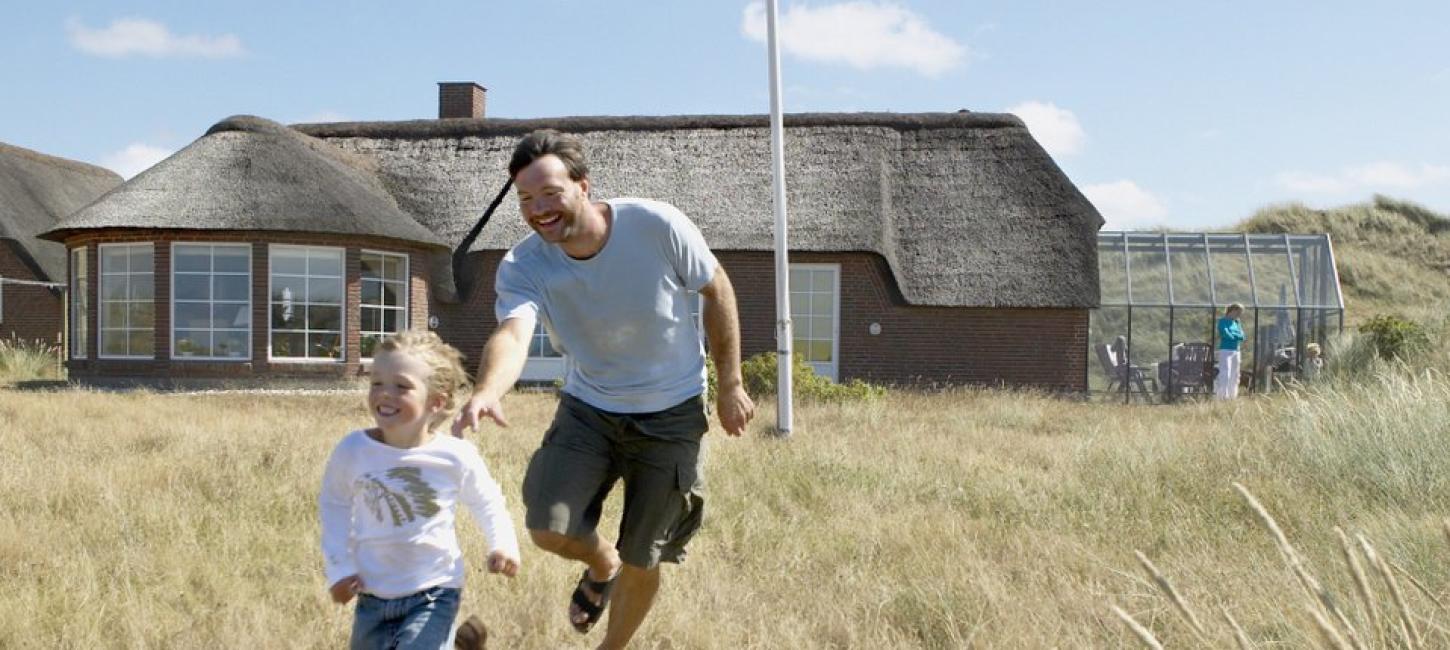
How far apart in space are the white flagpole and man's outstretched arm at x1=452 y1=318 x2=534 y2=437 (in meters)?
7.57

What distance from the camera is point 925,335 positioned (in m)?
19.6

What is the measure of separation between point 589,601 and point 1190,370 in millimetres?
15727

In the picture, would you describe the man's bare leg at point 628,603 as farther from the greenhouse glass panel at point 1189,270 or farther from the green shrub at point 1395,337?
the greenhouse glass panel at point 1189,270

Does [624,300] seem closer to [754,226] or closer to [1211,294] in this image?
[754,226]

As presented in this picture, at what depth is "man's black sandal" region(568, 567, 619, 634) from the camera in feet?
14.4

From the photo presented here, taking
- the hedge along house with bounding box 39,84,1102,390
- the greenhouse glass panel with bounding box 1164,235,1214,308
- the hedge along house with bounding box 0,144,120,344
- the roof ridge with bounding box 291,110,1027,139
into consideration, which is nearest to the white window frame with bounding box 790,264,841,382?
the hedge along house with bounding box 39,84,1102,390

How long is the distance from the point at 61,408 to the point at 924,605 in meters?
10.5

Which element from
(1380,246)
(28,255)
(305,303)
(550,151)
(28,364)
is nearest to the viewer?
(550,151)

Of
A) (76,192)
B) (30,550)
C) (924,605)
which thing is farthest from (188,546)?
(76,192)

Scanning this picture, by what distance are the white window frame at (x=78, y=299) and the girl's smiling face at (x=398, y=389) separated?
16943 millimetres

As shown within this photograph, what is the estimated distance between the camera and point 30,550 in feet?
18.8

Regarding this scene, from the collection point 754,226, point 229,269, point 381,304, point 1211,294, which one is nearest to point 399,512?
point 229,269

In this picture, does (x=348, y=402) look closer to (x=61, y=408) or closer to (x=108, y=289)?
(x=61, y=408)

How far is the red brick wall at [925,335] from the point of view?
19484mm
